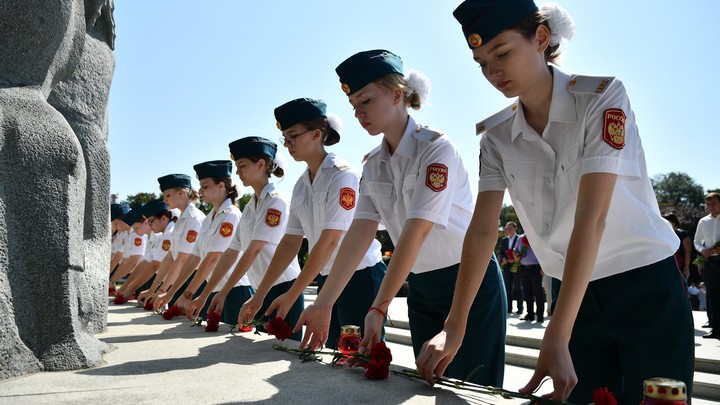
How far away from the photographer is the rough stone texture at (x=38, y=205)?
287cm

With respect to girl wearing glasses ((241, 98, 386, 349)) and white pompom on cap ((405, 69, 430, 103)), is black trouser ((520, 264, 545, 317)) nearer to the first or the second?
girl wearing glasses ((241, 98, 386, 349))

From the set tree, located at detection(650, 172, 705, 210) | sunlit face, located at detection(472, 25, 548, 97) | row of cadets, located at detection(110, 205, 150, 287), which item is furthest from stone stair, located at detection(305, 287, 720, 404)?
tree, located at detection(650, 172, 705, 210)

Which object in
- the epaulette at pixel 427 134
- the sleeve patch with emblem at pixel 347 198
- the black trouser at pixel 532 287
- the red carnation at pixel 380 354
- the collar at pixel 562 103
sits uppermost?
the epaulette at pixel 427 134

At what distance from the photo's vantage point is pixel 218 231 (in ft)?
18.6

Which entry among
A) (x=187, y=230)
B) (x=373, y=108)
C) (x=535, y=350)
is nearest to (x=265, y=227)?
(x=373, y=108)

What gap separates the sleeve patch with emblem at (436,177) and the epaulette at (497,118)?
1.22 ft

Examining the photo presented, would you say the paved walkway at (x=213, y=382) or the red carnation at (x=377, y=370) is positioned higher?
the red carnation at (x=377, y=370)

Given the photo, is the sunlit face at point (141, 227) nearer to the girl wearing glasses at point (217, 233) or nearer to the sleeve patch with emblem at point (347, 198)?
the girl wearing glasses at point (217, 233)

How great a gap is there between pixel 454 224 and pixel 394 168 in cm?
41

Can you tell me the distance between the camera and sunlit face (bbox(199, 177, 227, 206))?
5.97m

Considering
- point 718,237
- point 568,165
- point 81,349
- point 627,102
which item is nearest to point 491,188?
point 568,165

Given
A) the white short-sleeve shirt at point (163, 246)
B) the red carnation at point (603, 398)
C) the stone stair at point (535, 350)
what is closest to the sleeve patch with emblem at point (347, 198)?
the red carnation at point (603, 398)

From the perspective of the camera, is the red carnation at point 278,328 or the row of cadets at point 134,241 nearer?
the red carnation at point 278,328

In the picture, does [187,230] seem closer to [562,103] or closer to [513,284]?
[562,103]
